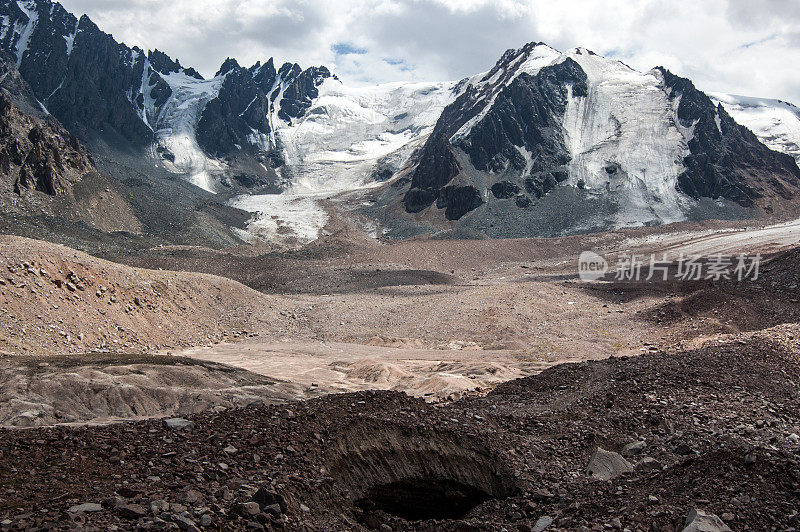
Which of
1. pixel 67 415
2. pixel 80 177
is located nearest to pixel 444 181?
pixel 80 177

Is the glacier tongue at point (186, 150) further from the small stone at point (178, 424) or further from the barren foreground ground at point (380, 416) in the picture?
the small stone at point (178, 424)

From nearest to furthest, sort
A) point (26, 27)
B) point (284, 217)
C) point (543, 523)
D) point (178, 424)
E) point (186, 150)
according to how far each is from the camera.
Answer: point (543, 523)
point (178, 424)
point (284, 217)
point (26, 27)
point (186, 150)

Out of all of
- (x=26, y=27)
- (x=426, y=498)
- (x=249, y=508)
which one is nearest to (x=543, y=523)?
(x=426, y=498)

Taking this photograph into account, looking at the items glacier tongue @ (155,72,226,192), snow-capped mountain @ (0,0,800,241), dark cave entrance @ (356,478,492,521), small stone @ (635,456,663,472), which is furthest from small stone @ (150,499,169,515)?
glacier tongue @ (155,72,226,192)

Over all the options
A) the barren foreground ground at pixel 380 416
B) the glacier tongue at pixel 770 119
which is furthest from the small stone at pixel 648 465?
the glacier tongue at pixel 770 119

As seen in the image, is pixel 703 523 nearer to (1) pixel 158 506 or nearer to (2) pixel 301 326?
(1) pixel 158 506

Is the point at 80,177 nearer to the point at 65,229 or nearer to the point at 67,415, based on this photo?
the point at 65,229

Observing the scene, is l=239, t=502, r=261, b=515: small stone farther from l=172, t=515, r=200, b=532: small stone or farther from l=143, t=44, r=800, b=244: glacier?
l=143, t=44, r=800, b=244: glacier

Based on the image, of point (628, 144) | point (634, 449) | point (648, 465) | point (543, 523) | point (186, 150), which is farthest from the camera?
point (186, 150)
